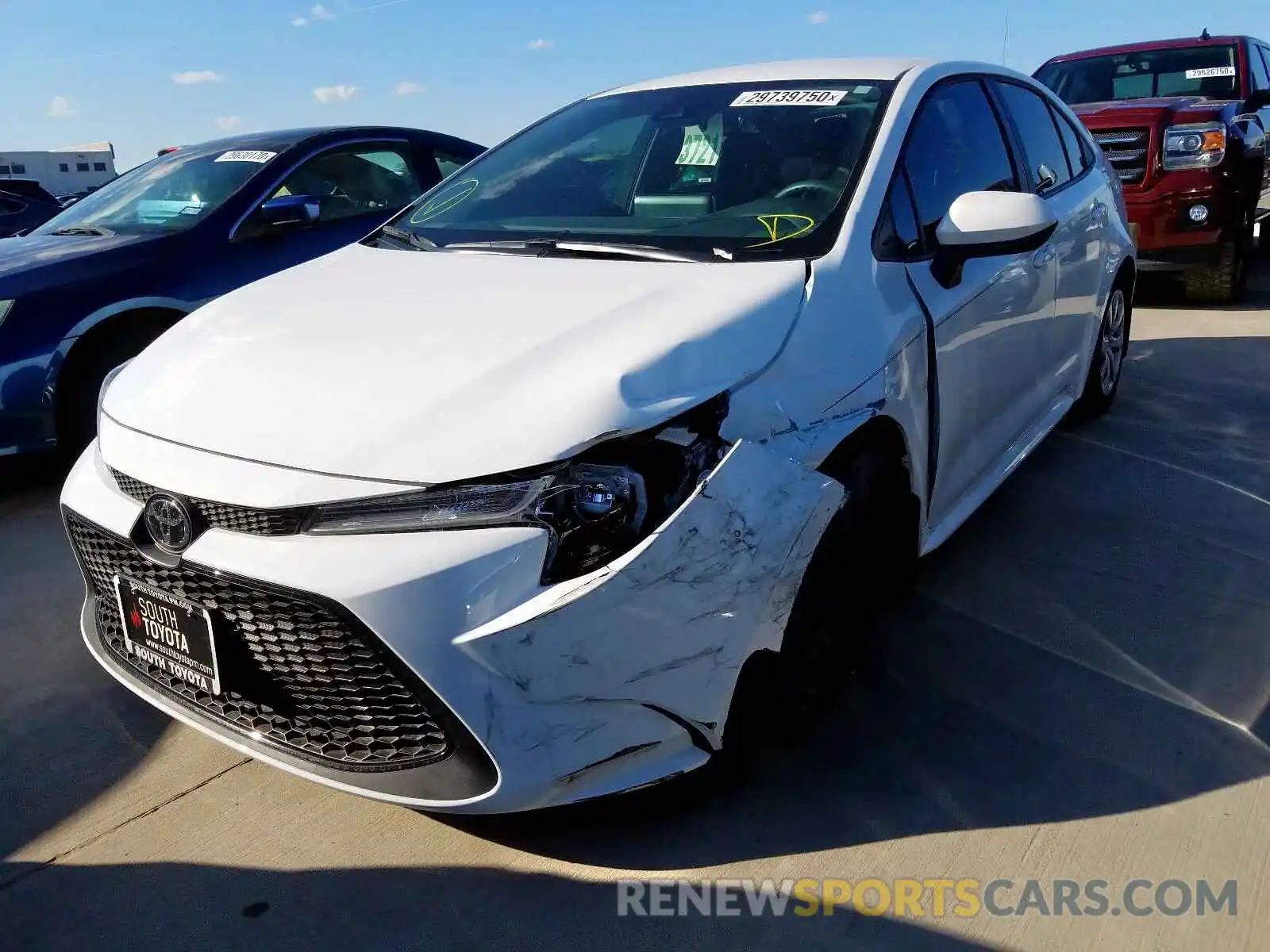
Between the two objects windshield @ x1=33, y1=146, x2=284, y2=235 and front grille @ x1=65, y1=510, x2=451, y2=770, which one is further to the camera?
windshield @ x1=33, y1=146, x2=284, y2=235

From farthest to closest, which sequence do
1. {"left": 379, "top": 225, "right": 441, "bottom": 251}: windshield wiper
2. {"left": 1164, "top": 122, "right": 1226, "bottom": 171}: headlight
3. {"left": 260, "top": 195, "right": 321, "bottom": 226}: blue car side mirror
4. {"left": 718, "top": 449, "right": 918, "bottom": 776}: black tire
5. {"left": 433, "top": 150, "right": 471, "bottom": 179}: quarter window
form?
{"left": 1164, "top": 122, "right": 1226, "bottom": 171}: headlight < {"left": 433, "top": 150, "right": 471, "bottom": 179}: quarter window < {"left": 260, "top": 195, "right": 321, "bottom": 226}: blue car side mirror < {"left": 379, "top": 225, "right": 441, "bottom": 251}: windshield wiper < {"left": 718, "top": 449, "right": 918, "bottom": 776}: black tire

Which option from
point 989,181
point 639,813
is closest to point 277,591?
point 639,813

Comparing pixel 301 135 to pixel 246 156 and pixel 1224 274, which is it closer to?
pixel 246 156

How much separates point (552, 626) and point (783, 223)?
50.0 inches

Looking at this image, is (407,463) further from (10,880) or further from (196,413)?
(10,880)

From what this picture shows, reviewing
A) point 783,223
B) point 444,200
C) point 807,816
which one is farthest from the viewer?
point 444,200

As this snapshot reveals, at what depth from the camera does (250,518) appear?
1.89 m

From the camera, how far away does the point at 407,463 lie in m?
1.83

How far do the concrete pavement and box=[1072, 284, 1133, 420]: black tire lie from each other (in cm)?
153

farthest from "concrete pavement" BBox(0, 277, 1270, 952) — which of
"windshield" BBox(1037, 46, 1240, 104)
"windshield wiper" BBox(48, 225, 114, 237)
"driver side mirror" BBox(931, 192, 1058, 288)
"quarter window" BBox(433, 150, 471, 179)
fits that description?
"windshield" BBox(1037, 46, 1240, 104)

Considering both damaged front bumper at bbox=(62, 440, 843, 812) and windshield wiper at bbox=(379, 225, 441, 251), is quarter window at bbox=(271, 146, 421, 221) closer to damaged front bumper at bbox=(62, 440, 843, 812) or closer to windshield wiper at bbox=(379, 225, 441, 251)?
windshield wiper at bbox=(379, 225, 441, 251)

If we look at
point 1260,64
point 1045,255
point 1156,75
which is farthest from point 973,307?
point 1260,64

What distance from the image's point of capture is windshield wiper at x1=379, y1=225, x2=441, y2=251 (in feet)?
9.78

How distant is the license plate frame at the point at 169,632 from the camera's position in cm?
199
